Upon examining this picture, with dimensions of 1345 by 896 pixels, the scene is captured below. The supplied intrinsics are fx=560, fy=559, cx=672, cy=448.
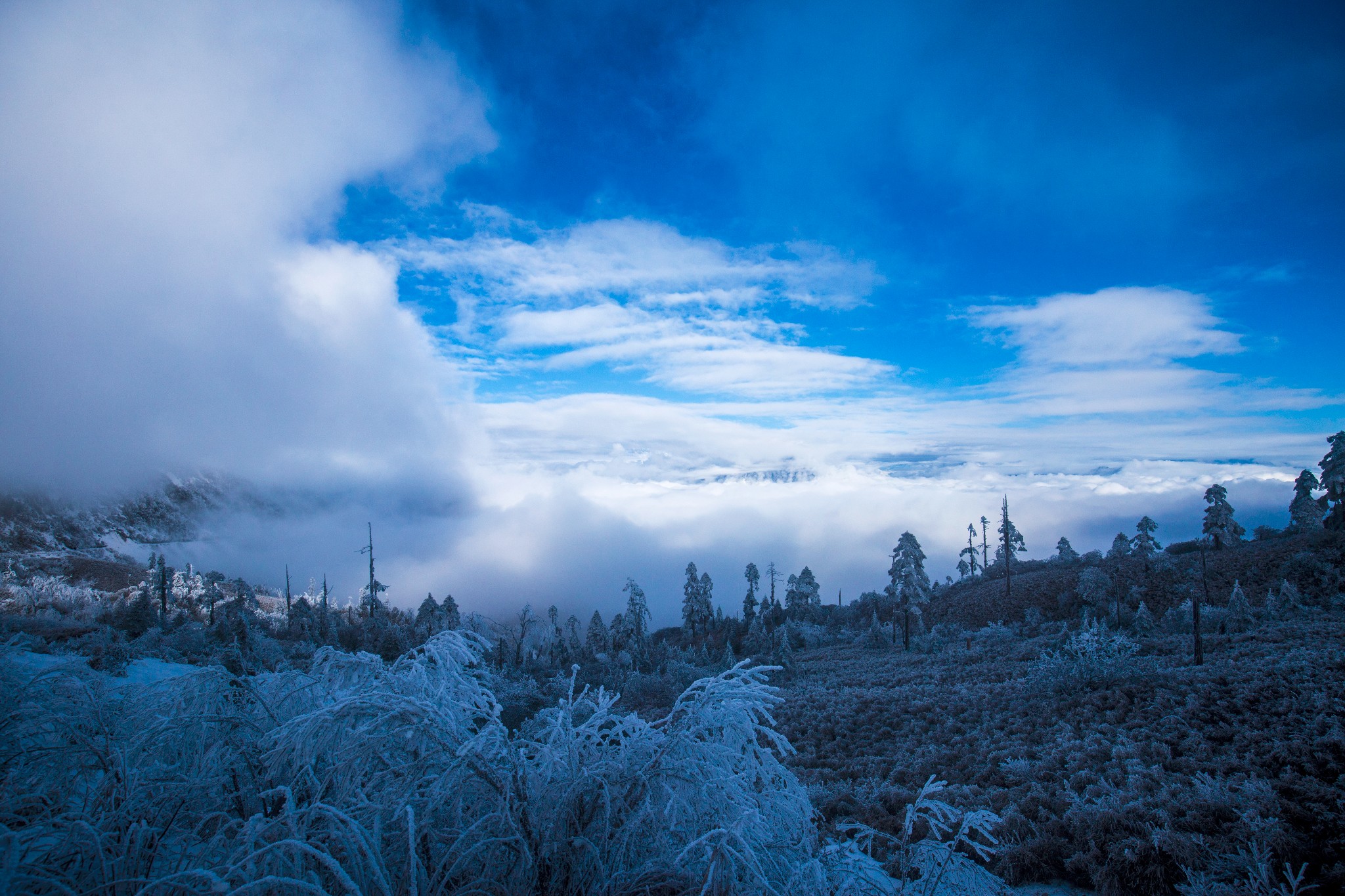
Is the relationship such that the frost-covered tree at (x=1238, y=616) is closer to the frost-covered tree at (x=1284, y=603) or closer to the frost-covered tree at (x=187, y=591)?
the frost-covered tree at (x=1284, y=603)

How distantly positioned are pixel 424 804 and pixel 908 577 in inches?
1878

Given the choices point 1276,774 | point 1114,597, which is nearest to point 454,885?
point 1276,774

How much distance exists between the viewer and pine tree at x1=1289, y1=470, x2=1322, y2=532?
5031 centimetres

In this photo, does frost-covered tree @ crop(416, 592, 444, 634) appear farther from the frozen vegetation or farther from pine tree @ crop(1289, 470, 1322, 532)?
pine tree @ crop(1289, 470, 1322, 532)

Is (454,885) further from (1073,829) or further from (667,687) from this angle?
(667,687)

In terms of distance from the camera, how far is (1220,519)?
44094 millimetres

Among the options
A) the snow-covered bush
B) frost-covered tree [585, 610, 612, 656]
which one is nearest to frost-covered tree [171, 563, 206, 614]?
frost-covered tree [585, 610, 612, 656]

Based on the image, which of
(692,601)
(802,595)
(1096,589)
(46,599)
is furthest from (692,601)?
(46,599)

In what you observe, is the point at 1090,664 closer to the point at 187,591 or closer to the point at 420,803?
the point at 420,803

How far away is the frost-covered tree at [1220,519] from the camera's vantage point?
4281 cm

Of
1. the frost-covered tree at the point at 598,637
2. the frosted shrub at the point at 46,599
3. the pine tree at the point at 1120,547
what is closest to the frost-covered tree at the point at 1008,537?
the pine tree at the point at 1120,547

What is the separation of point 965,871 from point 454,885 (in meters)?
3.86

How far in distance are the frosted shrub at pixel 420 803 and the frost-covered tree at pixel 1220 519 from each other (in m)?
55.2

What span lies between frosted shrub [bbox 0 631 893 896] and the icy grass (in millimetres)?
17
